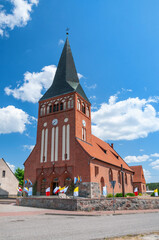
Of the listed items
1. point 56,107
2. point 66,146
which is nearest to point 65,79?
point 56,107

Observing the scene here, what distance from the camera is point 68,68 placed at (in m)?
36.0

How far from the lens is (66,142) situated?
29125 millimetres

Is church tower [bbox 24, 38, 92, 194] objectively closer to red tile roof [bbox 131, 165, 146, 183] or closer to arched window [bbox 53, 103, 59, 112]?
arched window [bbox 53, 103, 59, 112]

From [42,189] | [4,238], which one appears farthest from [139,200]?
[4,238]

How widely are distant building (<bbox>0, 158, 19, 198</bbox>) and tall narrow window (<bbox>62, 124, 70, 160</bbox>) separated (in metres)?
21.0

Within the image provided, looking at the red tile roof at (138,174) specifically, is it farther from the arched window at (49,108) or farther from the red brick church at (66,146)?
the arched window at (49,108)

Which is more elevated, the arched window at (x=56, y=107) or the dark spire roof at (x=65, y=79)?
the dark spire roof at (x=65, y=79)

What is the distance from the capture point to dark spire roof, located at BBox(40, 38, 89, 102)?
33.0m

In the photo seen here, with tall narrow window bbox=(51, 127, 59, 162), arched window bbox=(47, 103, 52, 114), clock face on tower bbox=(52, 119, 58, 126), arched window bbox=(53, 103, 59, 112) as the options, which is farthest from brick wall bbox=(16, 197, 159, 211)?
arched window bbox=(47, 103, 52, 114)

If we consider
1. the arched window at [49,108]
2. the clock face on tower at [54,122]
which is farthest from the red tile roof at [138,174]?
the arched window at [49,108]

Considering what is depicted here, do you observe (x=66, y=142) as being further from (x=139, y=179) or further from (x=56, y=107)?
(x=139, y=179)

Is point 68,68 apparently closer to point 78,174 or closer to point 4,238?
point 78,174

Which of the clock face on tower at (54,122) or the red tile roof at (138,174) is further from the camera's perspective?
A: the red tile roof at (138,174)

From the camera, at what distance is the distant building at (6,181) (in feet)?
139
